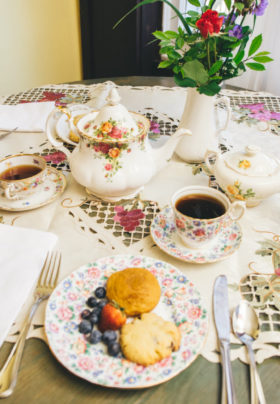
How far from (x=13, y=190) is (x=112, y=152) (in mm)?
248

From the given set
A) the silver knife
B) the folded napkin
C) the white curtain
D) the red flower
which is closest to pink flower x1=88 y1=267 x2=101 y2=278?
the silver knife

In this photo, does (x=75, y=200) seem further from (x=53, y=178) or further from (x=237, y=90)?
(x=237, y=90)

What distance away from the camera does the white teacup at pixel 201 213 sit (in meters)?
0.69

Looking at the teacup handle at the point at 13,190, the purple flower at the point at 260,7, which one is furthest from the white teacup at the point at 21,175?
the purple flower at the point at 260,7

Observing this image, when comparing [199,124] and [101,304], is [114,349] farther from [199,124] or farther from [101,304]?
[199,124]

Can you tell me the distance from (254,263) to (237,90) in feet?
3.39

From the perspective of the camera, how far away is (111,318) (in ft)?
1.74

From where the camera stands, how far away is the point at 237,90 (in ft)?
4.98

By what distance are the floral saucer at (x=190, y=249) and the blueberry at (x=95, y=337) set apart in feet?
0.74

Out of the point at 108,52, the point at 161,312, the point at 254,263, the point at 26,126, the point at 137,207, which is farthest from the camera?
the point at 108,52

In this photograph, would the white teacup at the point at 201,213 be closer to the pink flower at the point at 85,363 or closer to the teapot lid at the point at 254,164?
the teapot lid at the point at 254,164

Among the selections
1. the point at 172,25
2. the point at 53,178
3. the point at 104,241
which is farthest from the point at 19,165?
the point at 172,25

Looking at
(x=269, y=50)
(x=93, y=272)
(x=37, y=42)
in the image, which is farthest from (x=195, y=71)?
(x=37, y=42)

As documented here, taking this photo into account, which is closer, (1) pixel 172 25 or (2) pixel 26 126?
(2) pixel 26 126
